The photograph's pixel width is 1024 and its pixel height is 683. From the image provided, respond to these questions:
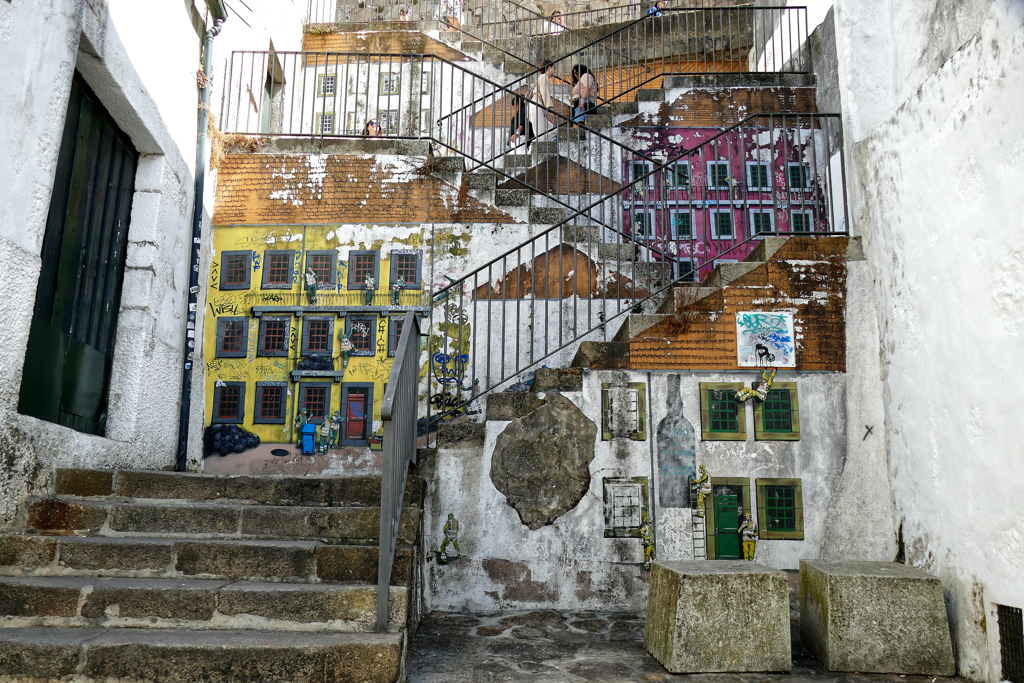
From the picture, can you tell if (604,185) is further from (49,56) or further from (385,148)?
(49,56)

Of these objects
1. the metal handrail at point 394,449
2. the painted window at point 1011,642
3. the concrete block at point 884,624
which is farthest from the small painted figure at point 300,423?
the painted window at point 1011,642

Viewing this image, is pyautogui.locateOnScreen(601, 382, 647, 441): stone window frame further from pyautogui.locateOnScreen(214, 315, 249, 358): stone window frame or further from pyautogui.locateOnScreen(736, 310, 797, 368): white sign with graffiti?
pyautogui.locateOnScreen(214, 315, 249, 358): stone window frame

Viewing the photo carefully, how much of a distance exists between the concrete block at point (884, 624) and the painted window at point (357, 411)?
4.07 m

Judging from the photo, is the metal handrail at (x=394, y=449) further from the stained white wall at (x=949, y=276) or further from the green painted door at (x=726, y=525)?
the stained white wall at (x=949, y=276)

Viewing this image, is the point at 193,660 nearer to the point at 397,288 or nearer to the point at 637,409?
the point at 637,409

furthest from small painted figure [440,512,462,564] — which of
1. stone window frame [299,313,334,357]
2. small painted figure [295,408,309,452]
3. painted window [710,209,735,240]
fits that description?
painted window [710,209,735,240]

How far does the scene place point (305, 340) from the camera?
6.77m

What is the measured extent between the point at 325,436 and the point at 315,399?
1.17ft

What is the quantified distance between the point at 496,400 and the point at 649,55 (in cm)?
855

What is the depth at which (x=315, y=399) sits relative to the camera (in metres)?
6.68

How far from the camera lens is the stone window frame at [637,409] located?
526 centimetres

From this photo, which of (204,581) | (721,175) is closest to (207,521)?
(204,581)

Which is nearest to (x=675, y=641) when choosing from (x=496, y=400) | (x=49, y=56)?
(x=496, y=400)

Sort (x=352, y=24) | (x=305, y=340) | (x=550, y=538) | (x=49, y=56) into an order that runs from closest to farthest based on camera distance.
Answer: (x=49, y=56), (x=550, y=538), (x=305, y=340), (x=352, y=24)
